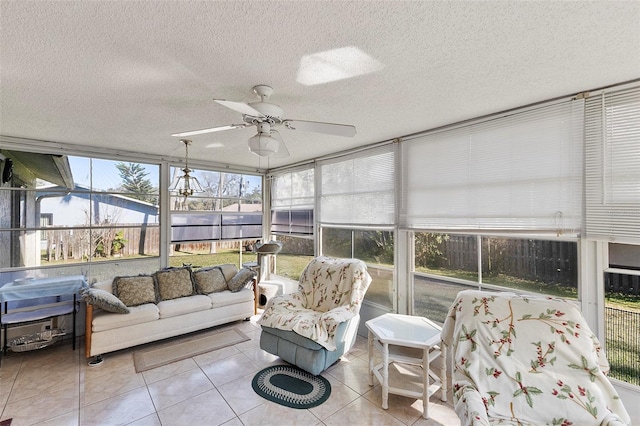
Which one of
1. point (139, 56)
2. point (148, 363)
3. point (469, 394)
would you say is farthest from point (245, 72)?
point (148, 363)

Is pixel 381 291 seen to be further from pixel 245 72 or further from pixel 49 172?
pixel 49 172

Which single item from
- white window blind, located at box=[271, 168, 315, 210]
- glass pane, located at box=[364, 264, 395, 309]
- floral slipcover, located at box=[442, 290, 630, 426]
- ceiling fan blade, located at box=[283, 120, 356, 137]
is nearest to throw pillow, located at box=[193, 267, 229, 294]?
white window blind, located at box=[271, 168, 315, 210]

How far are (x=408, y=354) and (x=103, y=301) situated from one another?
3291 millimetres

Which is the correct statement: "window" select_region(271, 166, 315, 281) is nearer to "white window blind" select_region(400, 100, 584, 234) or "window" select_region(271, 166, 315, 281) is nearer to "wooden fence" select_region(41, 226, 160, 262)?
"white window blind" select_region(400, 100, 584, 234)

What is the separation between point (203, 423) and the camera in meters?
2.14

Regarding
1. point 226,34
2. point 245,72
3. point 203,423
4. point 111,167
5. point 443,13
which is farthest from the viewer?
point 111,167

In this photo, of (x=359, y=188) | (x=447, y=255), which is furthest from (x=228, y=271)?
(x=447, y=255)

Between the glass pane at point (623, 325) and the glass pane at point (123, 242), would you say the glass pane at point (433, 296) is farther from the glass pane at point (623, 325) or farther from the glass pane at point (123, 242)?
the glass pane at point (123, 242)

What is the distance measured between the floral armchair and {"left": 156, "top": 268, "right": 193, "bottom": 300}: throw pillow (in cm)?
155

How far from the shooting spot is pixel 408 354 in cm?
241

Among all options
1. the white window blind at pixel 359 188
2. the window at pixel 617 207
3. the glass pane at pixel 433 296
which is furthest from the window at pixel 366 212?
the window at pixel 617 207

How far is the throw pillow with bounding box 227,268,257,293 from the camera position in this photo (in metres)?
4.22

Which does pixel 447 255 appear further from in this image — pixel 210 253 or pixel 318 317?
pixel 210 253

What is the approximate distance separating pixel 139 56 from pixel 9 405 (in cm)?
312
